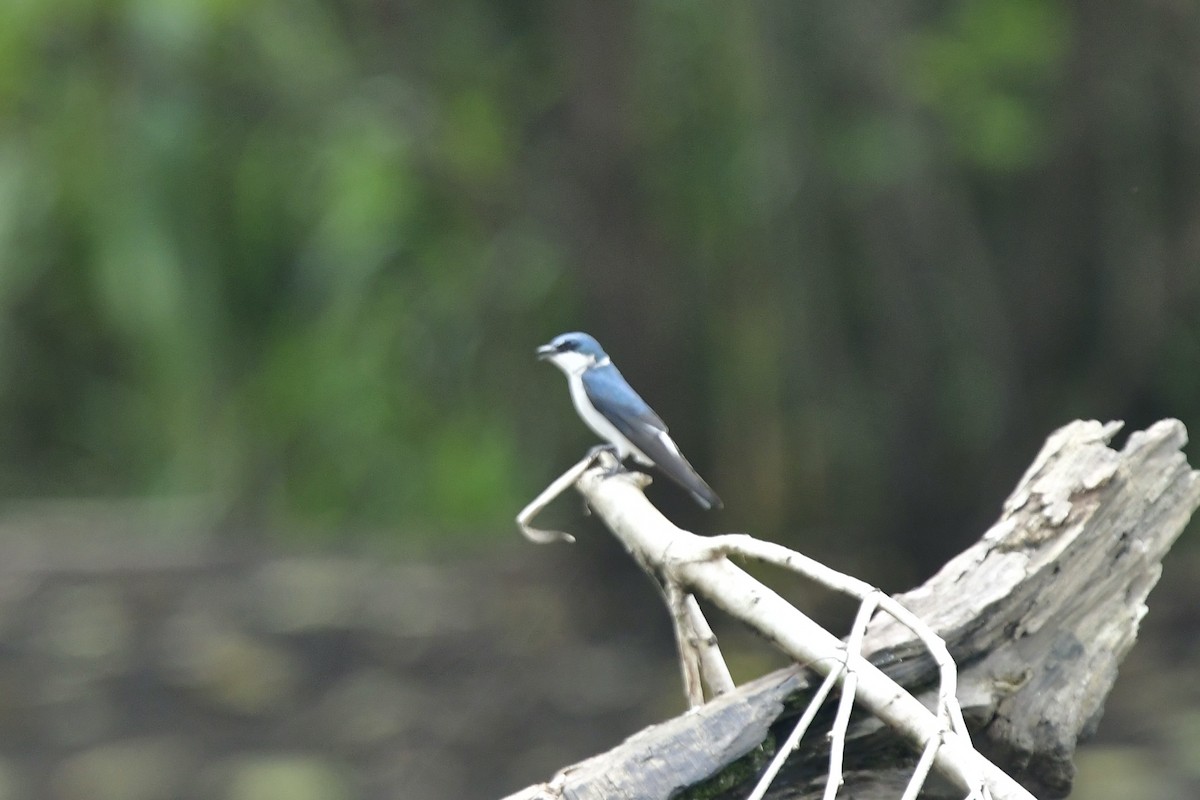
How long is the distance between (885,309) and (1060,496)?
9.39ft

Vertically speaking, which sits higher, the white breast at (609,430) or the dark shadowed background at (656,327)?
the dark shadowed background at (656,327)

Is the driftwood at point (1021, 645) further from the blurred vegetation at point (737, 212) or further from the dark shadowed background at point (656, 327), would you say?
the blurred vegetation at point (737, 212)

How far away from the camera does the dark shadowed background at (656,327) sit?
405 cm

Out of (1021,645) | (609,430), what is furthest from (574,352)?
(1021,645)

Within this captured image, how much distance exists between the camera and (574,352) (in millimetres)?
2082

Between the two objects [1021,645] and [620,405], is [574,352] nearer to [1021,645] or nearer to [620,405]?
[620,405]

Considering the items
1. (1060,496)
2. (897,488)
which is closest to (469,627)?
(897,488)

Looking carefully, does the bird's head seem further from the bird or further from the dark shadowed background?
the dark shadowed background

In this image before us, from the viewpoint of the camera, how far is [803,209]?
14.2 feet

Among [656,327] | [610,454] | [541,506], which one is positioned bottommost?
[541,506]

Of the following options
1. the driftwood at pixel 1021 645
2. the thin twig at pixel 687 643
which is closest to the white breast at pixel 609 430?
the thin twig at pixel 687 643

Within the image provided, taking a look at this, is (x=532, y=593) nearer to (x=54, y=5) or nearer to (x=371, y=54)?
(x=371, y=54)

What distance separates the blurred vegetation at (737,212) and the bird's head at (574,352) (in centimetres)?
210

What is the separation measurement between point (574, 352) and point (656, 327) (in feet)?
7.01
